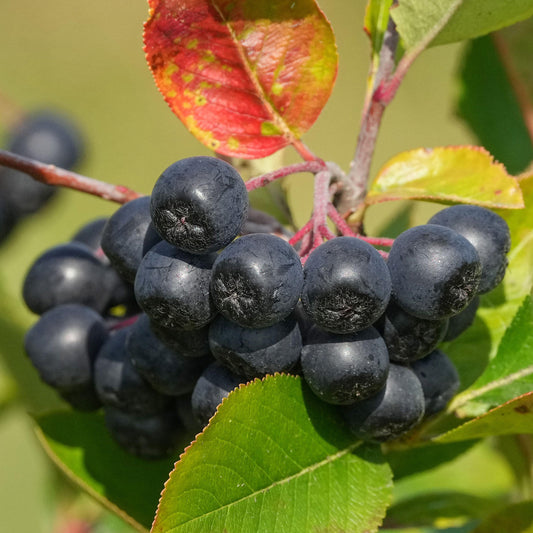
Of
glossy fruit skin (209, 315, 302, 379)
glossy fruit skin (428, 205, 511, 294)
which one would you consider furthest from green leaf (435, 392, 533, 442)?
glossy fruit skin (209, 315, 302, 379)

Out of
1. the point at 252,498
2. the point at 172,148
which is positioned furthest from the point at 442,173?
the point at 172,148

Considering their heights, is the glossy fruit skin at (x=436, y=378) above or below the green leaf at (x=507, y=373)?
above

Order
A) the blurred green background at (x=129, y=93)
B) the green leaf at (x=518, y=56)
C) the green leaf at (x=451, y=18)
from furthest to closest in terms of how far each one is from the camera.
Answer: the blurred green background at (x=129, y=93) < the green leaf at (x=518, y=56) < the green leaf at (x=451, y=18)

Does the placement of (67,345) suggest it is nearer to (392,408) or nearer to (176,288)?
(176,288)

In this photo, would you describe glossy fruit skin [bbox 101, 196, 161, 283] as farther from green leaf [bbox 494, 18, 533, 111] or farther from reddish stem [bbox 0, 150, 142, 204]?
green leaf [bbox 494, 18, 533, 111]

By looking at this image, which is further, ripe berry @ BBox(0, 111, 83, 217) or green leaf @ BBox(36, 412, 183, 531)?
ripe berry @ BBox(0, 111, 83, 217)

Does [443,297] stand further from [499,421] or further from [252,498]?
[252,498]

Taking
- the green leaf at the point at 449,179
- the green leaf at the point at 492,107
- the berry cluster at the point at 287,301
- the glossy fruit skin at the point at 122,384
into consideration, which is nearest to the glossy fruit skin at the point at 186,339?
the berry cluster at the point at 287,301

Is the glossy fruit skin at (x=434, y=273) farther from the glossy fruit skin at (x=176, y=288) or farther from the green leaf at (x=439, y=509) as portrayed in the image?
the green leaf at (x=439, y=509)
